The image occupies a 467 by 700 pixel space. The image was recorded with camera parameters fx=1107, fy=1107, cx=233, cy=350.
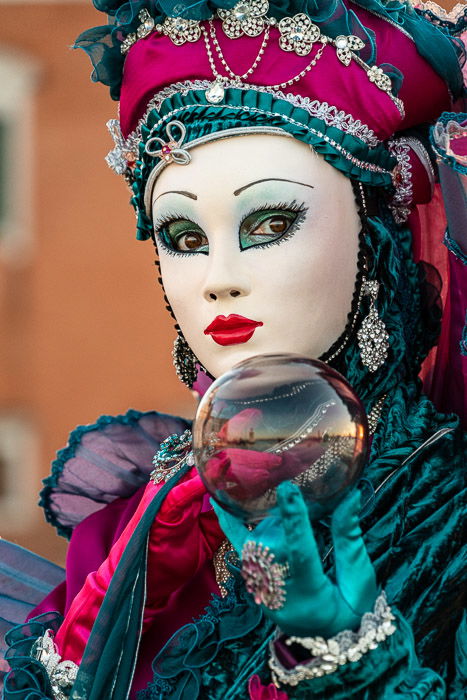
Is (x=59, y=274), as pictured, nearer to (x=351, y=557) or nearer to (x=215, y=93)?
(x=215, y=93)

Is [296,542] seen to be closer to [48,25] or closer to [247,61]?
[247,61]

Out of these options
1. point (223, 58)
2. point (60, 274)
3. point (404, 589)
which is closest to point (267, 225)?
point (223, 58)

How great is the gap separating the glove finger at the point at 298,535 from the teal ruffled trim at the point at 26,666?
787mm

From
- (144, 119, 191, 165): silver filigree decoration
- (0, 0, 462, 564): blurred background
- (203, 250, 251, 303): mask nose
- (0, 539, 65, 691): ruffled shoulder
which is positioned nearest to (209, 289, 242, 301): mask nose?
(203, 250, 251, 303): mask nose

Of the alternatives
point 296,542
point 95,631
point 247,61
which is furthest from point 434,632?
point 247,61

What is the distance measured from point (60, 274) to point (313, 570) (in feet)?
21.3

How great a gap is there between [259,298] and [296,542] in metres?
0.68

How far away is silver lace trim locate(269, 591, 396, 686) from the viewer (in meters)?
1.58

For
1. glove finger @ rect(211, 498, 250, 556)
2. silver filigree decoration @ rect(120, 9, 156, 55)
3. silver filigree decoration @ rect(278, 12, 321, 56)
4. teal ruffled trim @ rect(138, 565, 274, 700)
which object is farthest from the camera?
silver filigree decoration @ rect(120, 9, 156, 55)

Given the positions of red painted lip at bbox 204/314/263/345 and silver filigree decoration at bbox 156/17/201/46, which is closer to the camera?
red painted lip at bbox 204/314/263/345

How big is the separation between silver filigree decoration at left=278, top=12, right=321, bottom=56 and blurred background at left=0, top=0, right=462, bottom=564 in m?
5.20

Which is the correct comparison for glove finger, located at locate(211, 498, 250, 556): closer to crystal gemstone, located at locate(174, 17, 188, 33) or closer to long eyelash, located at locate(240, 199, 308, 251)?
long eyelash, located at locate(240, 199, 308, 251)

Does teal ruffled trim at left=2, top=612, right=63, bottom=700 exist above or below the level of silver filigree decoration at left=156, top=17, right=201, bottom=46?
below

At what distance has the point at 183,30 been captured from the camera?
222 centimetres
